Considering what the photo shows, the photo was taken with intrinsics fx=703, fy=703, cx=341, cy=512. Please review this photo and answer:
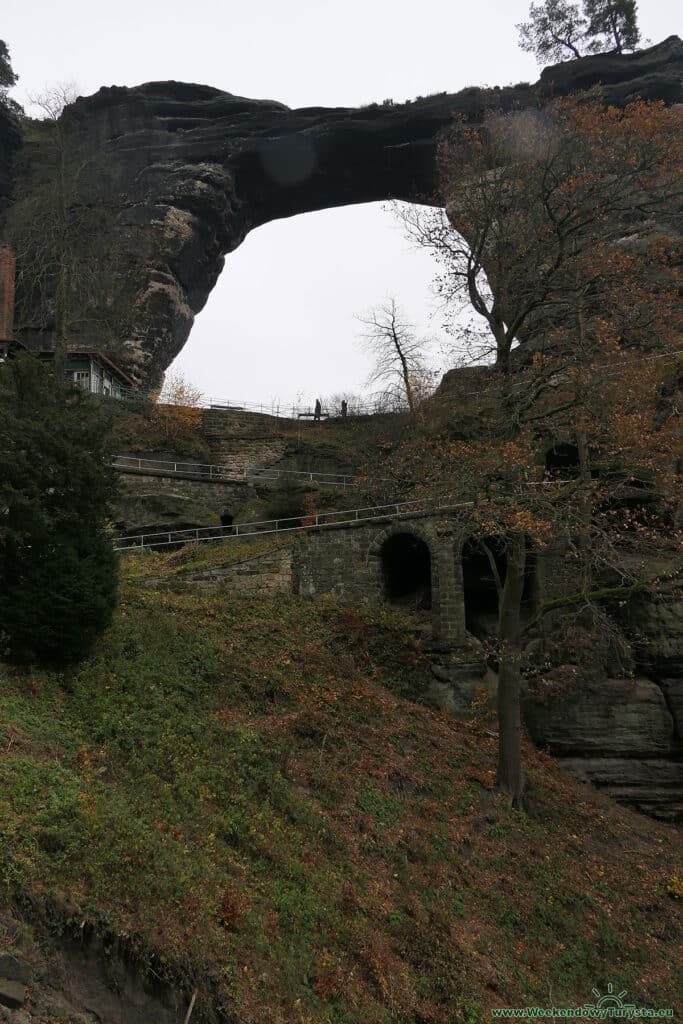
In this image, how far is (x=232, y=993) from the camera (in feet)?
26.6

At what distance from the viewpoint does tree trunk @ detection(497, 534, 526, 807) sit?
15.9 metres

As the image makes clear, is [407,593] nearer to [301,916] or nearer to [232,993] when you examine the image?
[301,916]

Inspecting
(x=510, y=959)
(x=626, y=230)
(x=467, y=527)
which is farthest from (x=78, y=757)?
(x=626, y=230)

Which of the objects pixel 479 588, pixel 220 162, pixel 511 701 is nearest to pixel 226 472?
pixel 479 588

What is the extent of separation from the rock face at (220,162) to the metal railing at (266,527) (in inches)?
714

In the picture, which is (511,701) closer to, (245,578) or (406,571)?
(245,578)

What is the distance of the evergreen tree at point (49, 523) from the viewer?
12516 mm

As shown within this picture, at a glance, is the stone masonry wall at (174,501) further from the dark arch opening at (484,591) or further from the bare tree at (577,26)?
the bare tree at (577,26)

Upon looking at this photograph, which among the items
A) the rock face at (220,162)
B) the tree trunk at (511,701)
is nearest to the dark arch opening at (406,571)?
the tree trunk at (511,701)

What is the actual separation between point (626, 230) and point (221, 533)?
23.1 meters

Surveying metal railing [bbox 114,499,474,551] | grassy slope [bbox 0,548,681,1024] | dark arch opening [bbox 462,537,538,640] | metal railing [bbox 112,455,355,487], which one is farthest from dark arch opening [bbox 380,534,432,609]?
metal railing [bbox 112,455,355,487]

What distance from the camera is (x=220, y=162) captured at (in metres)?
46.9

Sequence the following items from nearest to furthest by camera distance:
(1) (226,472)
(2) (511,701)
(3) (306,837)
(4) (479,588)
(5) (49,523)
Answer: (3) (306,837) < (5) (49,523) < (2) (511,701) < (4) (479,588) < (1) (226,472)

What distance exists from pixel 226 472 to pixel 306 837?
22.3m
